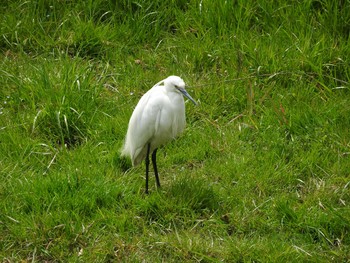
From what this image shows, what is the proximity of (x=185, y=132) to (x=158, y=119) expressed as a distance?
0.76 metres

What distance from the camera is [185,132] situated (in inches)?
243

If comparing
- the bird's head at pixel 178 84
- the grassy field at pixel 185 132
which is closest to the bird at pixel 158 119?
the bird's head at pixel 178 84

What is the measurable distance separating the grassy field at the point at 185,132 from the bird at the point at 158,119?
0.29 meters

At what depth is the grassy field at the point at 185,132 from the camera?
5.09m

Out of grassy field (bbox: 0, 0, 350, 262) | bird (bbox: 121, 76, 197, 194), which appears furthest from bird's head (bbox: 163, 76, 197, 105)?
grassy field (bbox: 0, 0, 350, 262)

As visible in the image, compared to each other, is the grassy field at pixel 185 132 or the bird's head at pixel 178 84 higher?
the bird's head at pixel 178 84

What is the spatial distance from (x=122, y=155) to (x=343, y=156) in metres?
1.58

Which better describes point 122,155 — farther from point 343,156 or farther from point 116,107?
point 343,156

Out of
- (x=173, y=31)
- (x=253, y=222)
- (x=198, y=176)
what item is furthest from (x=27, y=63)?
(x=253, y=222)

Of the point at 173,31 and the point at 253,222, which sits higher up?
the point at 173,31

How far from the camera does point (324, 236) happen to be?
503 centimetres

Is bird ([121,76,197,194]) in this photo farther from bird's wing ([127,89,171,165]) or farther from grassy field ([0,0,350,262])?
grassy field ([0,0,350,262])

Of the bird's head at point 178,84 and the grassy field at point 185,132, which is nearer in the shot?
the grassy field at point 185,132

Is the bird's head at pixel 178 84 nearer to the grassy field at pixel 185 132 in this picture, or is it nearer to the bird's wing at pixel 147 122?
the bird's wing at pixel 147 122
